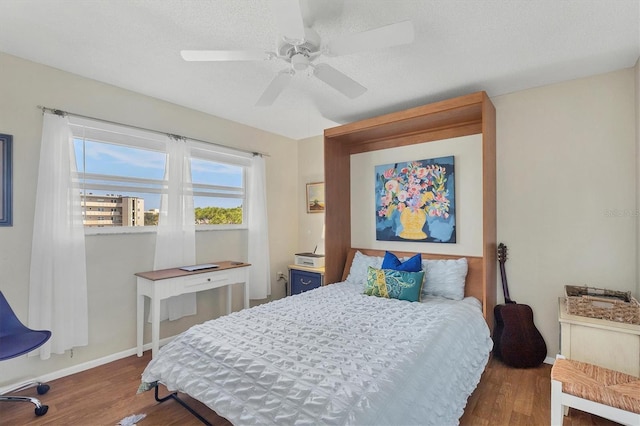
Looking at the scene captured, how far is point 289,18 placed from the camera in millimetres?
1479

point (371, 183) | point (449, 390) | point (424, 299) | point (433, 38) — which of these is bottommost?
point (449, 390)

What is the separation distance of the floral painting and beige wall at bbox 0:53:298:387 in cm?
180

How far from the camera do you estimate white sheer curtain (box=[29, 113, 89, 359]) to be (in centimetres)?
239

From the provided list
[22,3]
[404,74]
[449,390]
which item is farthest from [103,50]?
[449,390]

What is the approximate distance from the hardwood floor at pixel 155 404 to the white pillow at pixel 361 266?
1385 millimetres

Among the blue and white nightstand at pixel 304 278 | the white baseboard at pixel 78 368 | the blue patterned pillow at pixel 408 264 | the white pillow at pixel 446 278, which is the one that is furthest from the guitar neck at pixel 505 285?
the white baseboard at pixel 78 368

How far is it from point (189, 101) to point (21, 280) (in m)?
2.09

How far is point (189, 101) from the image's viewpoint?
3.19 metres

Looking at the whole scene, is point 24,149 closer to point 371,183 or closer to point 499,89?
point 371,183

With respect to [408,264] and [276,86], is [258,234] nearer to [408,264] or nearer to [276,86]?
[408,264]

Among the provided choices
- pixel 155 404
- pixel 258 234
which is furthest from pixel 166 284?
pixel 258 234

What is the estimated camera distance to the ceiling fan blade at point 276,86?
1990mm

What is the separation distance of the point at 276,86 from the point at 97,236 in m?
2.10

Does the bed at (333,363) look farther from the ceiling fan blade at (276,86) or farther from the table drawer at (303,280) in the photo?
the ceiling fan blade at (276,86)
